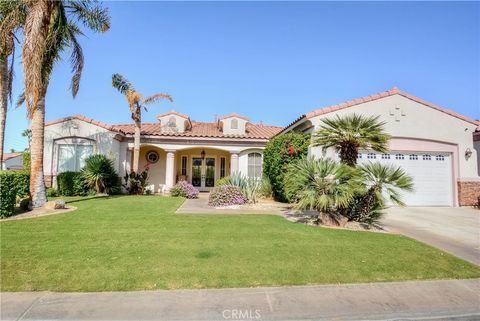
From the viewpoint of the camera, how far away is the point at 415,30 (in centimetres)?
1138

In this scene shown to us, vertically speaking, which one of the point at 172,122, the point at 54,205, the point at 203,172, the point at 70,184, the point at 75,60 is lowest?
the point at 54,205

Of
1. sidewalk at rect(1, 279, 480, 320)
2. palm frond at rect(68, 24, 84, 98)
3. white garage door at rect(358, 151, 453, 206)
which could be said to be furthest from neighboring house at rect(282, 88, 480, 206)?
palm frond at rect(68, 24, 84, 98)

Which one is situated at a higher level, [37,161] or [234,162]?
[234,162]

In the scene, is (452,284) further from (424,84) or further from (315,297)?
(424,84)

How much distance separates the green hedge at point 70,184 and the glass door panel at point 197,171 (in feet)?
25.7

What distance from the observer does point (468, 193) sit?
13.7 m

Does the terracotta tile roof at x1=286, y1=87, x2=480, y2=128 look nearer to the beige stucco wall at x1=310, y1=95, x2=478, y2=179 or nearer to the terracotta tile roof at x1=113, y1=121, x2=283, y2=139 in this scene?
the beige stucco wall at x1=310, y1=95, x2=478, y2=179

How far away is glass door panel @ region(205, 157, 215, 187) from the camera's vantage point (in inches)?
835

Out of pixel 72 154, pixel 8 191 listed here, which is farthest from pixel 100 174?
pixel 8 191

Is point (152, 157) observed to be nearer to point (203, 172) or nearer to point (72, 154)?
point (203, 172)

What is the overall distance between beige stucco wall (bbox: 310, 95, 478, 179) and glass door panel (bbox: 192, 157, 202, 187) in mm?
11455

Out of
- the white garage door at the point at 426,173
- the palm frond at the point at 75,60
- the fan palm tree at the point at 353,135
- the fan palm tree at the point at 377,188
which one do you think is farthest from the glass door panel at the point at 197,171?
the fan palm tree at the point at 377,188

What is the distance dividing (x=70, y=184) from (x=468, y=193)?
831 inches

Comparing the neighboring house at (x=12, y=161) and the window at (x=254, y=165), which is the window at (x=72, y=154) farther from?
the neighboring house at (x=12, y=161)
